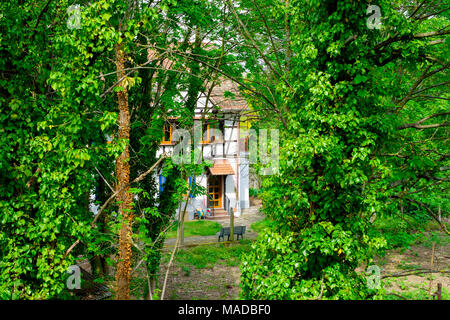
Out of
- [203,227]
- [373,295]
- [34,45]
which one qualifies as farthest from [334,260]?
[203,227]

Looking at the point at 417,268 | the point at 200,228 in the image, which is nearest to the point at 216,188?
the point at 200,228

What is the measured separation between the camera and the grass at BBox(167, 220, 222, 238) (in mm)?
19047

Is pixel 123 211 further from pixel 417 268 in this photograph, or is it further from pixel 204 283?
pixel 417 268

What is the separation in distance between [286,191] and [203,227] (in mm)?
14818

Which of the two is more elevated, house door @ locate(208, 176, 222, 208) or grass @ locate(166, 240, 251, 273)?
house door @ locate(208, 176, 222, 208)

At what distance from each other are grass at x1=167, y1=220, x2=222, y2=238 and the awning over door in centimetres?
324

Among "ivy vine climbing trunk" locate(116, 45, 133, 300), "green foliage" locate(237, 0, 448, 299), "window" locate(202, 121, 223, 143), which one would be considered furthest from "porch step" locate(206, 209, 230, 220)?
"green foliage" locate(237, 0, 448, 299)

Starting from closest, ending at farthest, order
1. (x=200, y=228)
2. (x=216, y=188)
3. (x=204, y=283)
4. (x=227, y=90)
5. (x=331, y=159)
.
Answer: (x=331, y=159), (x=204, y=283), (x=227, y=90), (x=200, y=228), (x=216, y=188)

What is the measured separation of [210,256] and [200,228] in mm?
4677

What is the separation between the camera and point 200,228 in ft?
66.1

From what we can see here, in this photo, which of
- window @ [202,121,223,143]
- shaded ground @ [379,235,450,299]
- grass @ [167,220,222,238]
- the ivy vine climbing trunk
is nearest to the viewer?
the ivy vine climbing trunk

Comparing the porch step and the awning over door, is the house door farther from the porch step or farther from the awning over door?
the awning over door

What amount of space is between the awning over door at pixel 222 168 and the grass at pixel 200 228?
3.24m
